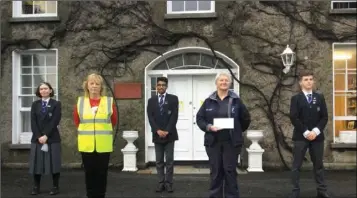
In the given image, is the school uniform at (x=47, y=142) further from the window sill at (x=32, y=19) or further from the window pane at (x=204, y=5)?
the window pane at (x=204, y=5)

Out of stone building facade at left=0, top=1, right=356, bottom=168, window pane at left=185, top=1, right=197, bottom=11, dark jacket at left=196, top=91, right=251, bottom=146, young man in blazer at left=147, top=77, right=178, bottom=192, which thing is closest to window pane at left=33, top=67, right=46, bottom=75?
stone building facade at left=0, top=1, right=356, bottom=168

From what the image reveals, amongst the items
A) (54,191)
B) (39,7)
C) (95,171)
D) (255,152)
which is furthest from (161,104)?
(39,7)

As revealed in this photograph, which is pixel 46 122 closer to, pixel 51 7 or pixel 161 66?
pixel 161 66

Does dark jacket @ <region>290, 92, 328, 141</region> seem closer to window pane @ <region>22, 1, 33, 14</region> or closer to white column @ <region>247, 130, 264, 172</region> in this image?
white column @ <region>247, 130, 264, 172</region>

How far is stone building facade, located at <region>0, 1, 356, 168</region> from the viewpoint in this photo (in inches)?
401

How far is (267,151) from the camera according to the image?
33.4 ft

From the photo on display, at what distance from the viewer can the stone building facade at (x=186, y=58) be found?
10.2 metres

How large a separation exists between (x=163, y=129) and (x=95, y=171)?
6.19 feet

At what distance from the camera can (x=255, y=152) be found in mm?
9734

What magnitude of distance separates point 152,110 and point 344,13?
5.60 metres

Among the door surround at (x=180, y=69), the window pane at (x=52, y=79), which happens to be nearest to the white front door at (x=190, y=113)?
the door surround at (x=180, y=69)

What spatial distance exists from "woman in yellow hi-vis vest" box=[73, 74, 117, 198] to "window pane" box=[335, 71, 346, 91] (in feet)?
21.6

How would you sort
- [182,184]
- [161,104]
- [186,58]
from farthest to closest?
[186,58]
[182,184]
[161,104]

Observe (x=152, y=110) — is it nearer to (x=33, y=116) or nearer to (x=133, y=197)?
(x=133, y=197)
